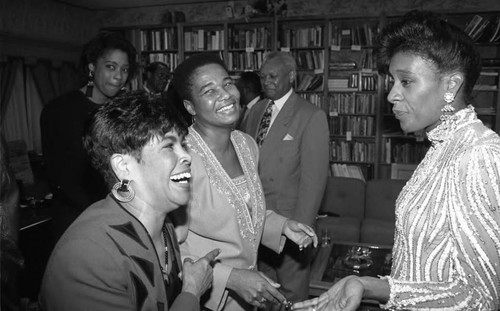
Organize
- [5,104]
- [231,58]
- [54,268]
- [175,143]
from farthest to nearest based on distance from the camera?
[231,58] < [5,104] < [175,143] < [54,268]

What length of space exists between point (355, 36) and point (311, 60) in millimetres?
717

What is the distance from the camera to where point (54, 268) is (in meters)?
1.08

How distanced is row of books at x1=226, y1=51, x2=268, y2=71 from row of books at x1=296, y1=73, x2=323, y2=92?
2.45 ft

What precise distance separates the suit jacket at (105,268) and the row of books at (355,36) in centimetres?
527

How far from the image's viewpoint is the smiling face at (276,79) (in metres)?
3.24

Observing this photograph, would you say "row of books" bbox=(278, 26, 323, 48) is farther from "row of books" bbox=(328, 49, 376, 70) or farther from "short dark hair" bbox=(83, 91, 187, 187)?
"short dark hair" bbox=(83, 91, 187, 187)

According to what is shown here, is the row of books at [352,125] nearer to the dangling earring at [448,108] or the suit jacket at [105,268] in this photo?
the dangling earring at [448,108]

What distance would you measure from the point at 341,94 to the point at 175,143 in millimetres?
4958

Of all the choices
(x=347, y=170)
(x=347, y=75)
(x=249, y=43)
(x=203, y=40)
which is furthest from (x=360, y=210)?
(x=203, y=40)

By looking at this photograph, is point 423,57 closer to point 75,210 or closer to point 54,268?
point 54,268

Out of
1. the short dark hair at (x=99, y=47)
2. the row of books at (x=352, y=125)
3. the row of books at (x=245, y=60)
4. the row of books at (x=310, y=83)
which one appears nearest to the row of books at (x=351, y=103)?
the row of books at (x=352, y=125)

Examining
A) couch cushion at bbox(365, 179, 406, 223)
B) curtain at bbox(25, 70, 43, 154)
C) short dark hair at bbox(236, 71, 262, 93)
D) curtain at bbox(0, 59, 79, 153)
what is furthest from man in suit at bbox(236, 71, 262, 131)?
curtain at bbox(25, 70, 43, 154)

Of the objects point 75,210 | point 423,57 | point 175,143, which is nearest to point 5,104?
point 75,210

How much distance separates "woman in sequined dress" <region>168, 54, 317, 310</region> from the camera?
165cm
